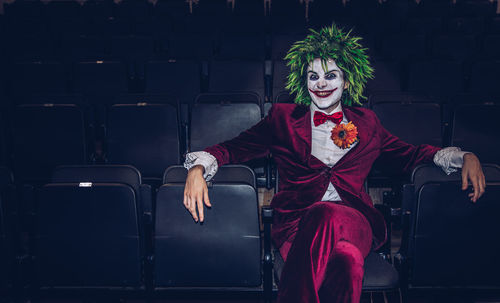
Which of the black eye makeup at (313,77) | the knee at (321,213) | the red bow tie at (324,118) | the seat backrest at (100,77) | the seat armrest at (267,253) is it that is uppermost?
the black eye makeup at (313,77)

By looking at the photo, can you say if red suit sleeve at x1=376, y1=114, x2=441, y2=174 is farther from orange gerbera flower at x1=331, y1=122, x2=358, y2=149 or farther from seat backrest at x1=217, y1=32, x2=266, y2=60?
seat backrest at x1=217, y1=32, x2=266, y2=60

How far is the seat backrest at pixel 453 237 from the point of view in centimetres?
115

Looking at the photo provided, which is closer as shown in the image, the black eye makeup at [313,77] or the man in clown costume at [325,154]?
the man in clown costume at [325,154]

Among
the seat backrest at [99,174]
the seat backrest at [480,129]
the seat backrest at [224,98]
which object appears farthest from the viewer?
the seat backrest at [224,98]

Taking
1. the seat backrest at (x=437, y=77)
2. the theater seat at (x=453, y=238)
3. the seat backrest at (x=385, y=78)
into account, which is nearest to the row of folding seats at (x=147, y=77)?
the seat backrest at (x=385, y=78)

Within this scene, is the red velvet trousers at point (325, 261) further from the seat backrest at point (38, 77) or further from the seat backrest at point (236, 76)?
the seat backrest at point (38, 77)

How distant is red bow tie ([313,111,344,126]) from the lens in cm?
120

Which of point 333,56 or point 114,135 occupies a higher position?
point 333,56

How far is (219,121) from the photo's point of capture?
5.90 feet

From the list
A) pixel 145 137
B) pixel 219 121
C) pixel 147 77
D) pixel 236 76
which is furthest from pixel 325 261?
pixel 147 77

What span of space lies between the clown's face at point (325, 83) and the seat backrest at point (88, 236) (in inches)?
24.8

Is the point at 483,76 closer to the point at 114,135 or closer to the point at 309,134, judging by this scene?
the point at 309,134

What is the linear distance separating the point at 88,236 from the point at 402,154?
99 cm

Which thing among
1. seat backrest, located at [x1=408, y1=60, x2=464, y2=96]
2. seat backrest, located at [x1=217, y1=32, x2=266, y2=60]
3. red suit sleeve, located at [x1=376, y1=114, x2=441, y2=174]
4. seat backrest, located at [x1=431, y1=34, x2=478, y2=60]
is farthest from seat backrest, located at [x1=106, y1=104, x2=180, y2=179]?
seat backrest, located at [x1=431, y1=34, x2=478, y2=60]
